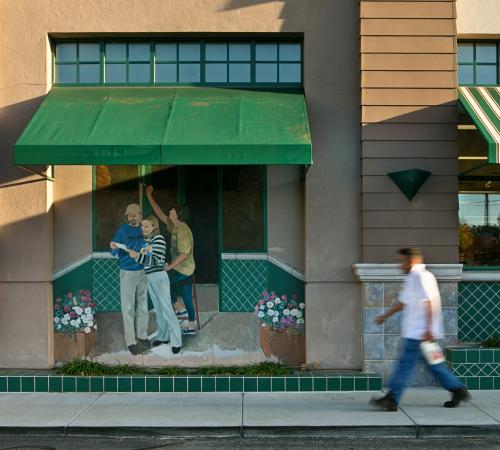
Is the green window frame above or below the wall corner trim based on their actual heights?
above

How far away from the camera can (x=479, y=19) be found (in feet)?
30.0

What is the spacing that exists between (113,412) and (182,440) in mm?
1128

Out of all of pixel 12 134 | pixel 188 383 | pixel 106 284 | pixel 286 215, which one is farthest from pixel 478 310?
pixel 12 134

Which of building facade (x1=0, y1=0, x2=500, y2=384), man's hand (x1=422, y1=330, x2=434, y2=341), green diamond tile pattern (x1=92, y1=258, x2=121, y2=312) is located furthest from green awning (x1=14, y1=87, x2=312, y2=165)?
man's hand (x1=422, y1=330, x2=434, y2=341)

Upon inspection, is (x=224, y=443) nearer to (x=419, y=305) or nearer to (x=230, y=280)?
(x=419, y=305)

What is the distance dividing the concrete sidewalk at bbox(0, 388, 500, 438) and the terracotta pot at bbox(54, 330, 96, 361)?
0.87 metres

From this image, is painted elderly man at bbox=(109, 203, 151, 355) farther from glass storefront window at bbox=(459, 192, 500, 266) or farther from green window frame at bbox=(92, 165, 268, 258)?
glass storefront window at bbox=(459, 192, 500, 266)

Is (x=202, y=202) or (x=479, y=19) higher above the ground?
(x=479, y=19)

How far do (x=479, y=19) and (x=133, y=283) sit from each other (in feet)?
20.4

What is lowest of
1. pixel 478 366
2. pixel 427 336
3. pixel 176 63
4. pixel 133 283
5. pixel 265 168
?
pixel 478 366

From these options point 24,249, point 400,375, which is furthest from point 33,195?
point 400,375

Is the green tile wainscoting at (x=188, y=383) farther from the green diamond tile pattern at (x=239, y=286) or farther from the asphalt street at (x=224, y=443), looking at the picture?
the asphalt street at (x=224, y=443)

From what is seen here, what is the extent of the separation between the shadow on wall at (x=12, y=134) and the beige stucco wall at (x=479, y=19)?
6.04 meters

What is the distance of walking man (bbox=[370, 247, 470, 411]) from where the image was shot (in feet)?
22.9
